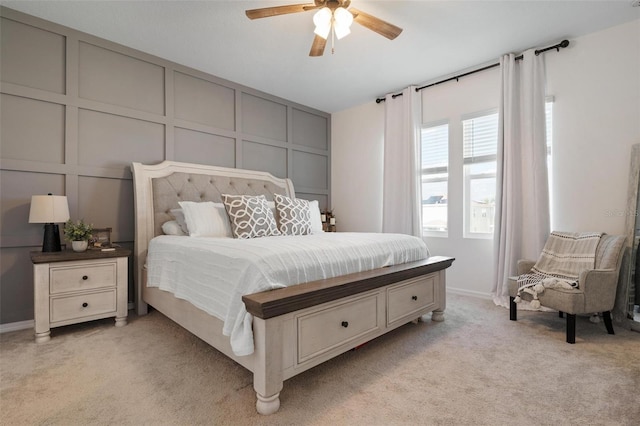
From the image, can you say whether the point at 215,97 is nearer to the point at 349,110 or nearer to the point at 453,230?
the point at 349,110

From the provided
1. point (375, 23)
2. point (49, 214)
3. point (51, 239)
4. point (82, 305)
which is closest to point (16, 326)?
point (82, 305)

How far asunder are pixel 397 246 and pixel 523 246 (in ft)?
5.37

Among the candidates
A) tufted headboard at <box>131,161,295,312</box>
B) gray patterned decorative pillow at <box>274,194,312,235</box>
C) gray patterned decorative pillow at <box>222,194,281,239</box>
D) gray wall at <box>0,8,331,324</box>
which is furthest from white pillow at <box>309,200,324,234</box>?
gray wall at <box>0,8,331,324</box>

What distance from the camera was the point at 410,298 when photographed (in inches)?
94.8

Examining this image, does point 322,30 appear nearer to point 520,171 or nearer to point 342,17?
point 342,17

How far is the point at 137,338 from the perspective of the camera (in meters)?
2.40

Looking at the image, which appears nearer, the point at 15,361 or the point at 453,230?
the point at 15,361

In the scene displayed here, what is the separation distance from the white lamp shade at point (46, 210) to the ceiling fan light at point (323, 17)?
2408mm

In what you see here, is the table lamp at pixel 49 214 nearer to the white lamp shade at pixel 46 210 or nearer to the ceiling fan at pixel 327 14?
the white lamp shade at pixel 46 210

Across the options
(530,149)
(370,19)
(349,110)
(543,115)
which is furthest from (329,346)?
(349,110)

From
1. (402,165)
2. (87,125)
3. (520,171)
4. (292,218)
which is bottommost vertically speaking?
(292,218)

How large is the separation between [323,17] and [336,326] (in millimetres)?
2036

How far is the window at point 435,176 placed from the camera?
156 inches

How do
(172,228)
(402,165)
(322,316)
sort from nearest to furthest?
(322,316), (172,228), (402,165)
